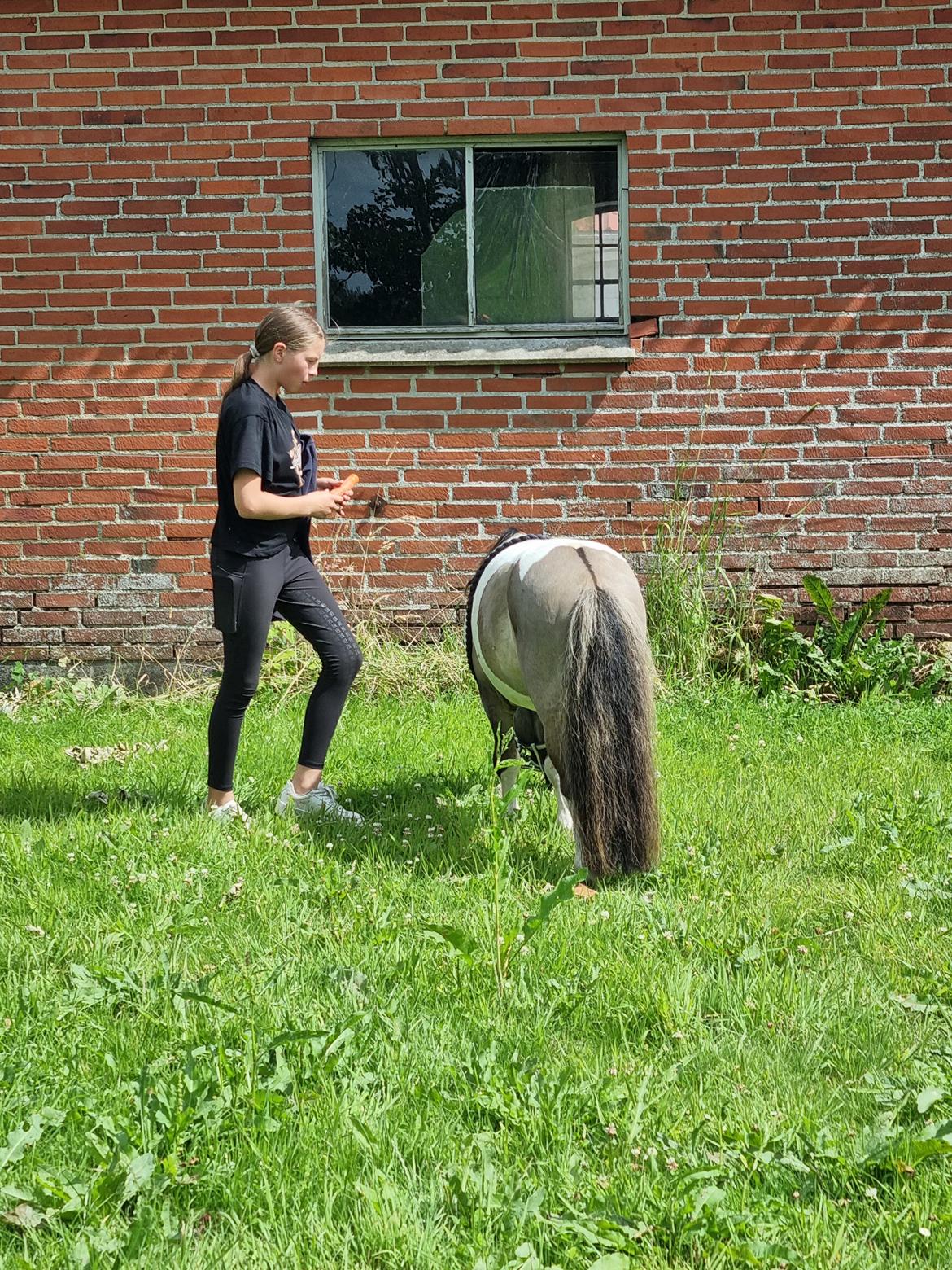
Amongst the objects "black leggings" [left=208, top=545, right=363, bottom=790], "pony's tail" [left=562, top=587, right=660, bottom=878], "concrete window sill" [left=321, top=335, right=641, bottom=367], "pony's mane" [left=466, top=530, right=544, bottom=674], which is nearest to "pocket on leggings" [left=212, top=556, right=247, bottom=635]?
"black leggings" [left=208, top=545, right=363, bottom=790]

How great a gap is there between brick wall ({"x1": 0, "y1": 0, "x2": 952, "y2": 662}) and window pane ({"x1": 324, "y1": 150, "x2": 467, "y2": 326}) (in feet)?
0.72

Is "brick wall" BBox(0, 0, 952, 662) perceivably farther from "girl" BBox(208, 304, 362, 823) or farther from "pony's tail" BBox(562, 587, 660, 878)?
"pony's tail" BBox(562, 587, 660, 878)

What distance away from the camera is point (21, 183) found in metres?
7.13

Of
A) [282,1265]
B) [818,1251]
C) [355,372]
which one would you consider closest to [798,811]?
[818,1251]

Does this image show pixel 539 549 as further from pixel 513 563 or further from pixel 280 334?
pixel 280 334

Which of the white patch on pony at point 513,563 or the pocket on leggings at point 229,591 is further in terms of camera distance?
the pocket on leggings at point 229,591

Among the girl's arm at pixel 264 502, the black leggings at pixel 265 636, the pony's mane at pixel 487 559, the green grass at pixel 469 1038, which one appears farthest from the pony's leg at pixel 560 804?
the girl's arm at pixel 264 502

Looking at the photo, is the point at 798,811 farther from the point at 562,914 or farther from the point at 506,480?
the point at 506,480

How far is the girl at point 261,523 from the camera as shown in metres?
4.32

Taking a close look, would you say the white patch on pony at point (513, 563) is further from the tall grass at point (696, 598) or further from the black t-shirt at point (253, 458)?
the tall grass at point (696, 598)

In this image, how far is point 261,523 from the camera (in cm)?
444

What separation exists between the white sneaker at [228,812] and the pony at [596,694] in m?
1.32

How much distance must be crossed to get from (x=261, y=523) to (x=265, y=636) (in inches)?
16.9

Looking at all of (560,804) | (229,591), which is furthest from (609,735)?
(229,591)
